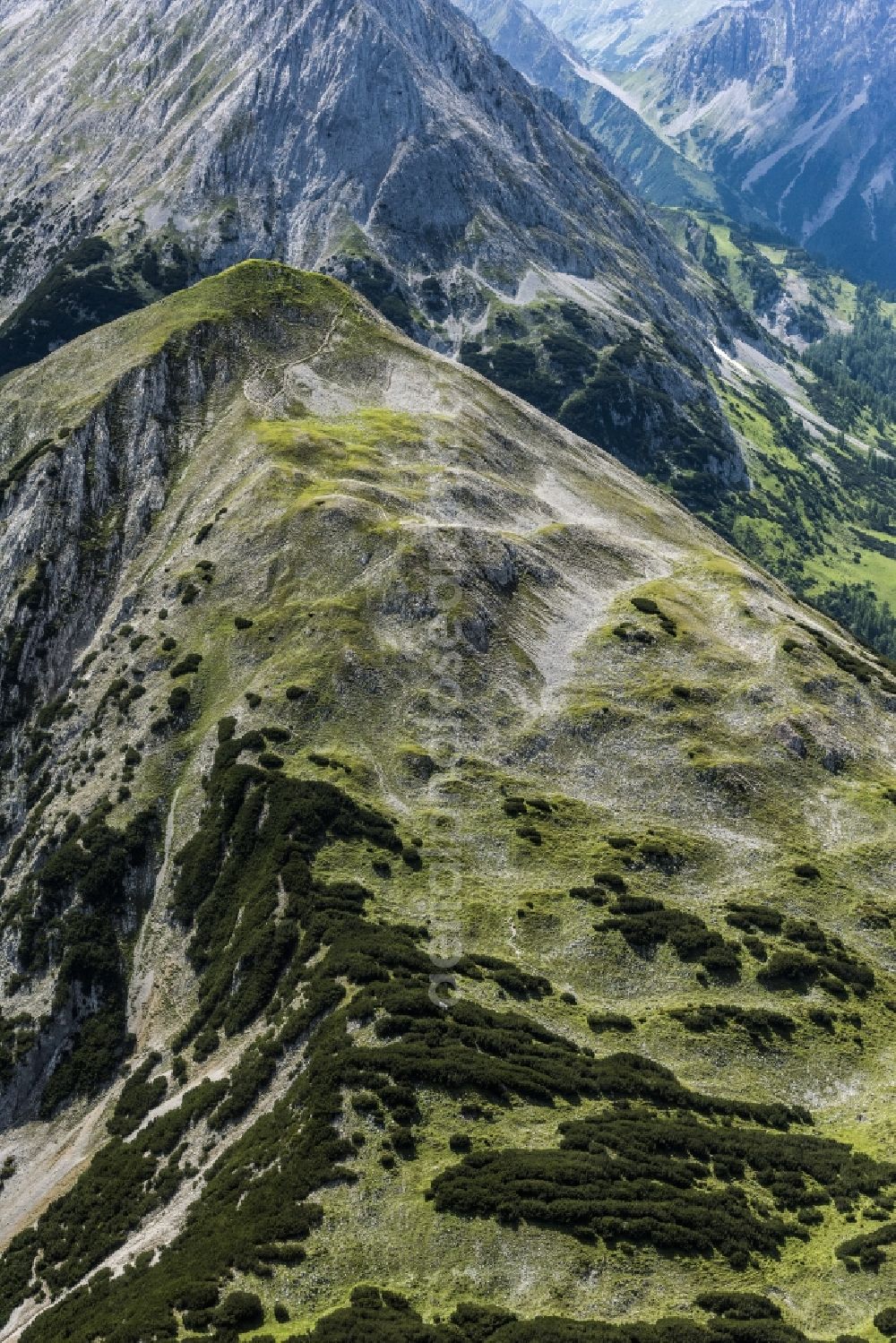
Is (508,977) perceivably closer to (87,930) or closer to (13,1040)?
(87,930)

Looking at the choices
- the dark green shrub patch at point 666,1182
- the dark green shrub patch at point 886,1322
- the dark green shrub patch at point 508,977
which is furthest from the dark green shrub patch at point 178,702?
the dark green shrub patch at point 886,1322

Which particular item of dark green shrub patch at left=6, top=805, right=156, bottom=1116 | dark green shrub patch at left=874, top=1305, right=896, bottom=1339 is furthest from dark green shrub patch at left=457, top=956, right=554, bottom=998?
dark green shrub patch at left=6, top=805, right=156, bottom=1116

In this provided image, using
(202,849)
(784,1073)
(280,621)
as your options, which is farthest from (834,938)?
(280,621)

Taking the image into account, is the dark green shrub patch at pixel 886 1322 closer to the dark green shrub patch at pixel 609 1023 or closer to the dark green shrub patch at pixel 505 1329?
the dark green shrub patch at pixel 505 1329

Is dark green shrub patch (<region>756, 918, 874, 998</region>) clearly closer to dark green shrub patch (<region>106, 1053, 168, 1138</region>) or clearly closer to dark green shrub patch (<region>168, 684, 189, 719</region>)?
dark green shrub patch (<region>106, 1053, 168, 1138</region>)

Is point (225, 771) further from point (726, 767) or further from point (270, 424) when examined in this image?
point (270, 424)

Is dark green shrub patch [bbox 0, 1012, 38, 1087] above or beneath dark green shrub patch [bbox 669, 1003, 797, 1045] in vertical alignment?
beneath
